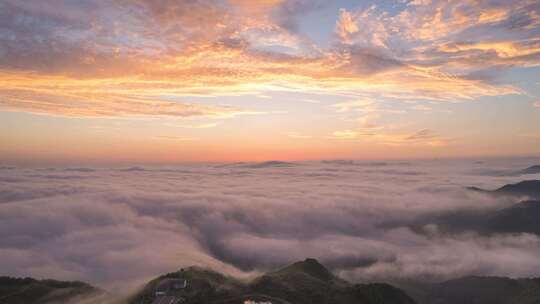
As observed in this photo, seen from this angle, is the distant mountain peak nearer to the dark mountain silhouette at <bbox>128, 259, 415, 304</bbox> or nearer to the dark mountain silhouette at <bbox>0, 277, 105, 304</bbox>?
the dark mountain silhouette at <bbox>128, 259, 415, 304</bbox>

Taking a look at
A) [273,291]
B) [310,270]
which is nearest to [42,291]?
[273,291]

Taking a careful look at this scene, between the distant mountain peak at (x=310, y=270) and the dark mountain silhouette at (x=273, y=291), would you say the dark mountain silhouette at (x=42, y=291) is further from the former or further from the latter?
the distant mountain peak at (x=310, y=270)

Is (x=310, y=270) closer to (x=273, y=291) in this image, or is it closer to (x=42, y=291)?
(x=273, y=291)

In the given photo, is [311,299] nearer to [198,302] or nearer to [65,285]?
[198,302]

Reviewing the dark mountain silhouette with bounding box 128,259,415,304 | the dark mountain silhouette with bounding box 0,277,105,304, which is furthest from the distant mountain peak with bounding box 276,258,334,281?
the dark mountain silhouette with bounding box 0,277,105,304

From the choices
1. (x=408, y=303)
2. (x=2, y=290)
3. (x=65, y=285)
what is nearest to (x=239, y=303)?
(x=408, y=303)
